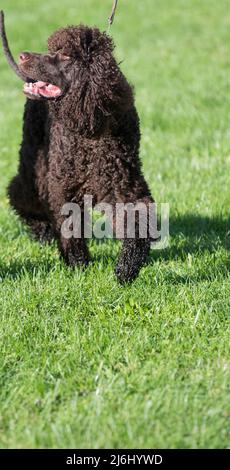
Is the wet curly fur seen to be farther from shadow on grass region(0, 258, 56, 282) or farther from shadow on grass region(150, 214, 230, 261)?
shadow on grass region(150, 214, 230, 261)

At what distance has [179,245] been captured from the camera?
227 inches

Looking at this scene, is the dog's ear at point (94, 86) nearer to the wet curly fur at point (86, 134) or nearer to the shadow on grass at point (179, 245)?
the wet curly fur at point (86, 134)

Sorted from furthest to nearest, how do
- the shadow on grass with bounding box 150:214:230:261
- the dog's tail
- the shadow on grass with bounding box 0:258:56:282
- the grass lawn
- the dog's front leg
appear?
1. the shadow on grass with bounding box 150:214:230:261
2. the dog's front leg
3. the shadow on grass with bounding box 0:258:56:282
4. the dog's tail
5. the grass lawn

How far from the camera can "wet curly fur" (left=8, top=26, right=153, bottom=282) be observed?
4.59m

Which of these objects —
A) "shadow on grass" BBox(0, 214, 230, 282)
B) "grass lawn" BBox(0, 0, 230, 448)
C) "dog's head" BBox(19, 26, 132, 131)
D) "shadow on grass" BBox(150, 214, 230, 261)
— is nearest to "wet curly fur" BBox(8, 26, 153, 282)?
"dog's head" BBox(19, 26, 132, 131)

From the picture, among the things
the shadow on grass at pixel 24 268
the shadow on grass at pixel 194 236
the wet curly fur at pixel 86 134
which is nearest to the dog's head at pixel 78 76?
the wet curly fur at pixel 86 134

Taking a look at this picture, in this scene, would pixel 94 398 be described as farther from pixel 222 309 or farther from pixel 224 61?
pixel 224 61

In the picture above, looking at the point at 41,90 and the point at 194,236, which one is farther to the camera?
the point at 194,236

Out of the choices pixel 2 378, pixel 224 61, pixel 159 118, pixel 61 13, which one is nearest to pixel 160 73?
pixel 224 61

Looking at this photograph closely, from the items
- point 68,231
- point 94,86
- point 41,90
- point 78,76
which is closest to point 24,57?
point 41,90

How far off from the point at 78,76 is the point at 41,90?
27 cm

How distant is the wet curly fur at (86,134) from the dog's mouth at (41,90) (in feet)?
0.13

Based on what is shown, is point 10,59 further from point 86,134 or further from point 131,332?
point 131,332

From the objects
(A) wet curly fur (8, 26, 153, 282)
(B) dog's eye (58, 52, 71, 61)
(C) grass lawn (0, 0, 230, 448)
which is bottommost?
(C) grass lawn (0, 0, 230, 448)
